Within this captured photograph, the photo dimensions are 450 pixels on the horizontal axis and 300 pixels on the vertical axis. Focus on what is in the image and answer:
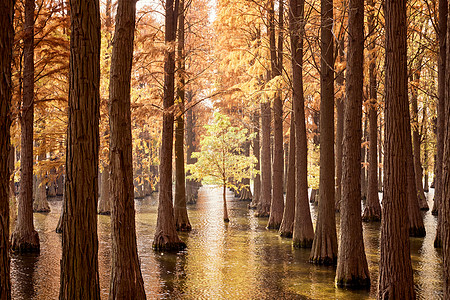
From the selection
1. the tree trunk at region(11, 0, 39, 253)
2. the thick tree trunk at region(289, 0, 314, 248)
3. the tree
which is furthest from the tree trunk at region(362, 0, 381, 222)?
the tree trunk at region(11, 0, 39, 253)

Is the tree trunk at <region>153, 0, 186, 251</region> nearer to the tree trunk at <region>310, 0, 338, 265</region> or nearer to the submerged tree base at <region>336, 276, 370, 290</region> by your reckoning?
the tree trunk at <region>310, 0, 338, 265</region>

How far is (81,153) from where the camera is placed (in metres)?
5.68

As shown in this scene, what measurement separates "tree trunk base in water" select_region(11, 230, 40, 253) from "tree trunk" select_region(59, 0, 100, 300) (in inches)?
370

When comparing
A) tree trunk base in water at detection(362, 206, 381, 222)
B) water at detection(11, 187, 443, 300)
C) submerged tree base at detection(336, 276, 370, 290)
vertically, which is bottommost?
water at detection(11, 187, 443, 300)

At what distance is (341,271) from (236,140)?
46.3ft

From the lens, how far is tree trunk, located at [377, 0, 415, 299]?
7.58 metres

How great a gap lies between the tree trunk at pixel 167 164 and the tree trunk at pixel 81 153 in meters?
8.64

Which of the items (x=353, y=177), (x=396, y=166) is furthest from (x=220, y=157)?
(x=396, y=166)

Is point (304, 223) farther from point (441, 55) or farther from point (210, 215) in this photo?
point (210, 215)

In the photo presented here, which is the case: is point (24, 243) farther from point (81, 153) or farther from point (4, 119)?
point (4, 119)

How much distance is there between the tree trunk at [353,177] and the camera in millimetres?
10078

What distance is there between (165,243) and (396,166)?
8973mm

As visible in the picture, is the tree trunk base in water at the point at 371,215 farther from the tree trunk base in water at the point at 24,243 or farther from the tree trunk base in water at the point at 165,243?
the tree trunk base in water at the point at 24,243

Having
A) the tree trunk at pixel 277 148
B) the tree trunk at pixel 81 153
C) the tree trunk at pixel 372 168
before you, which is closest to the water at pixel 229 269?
the tree trunk at pixel 277 148
